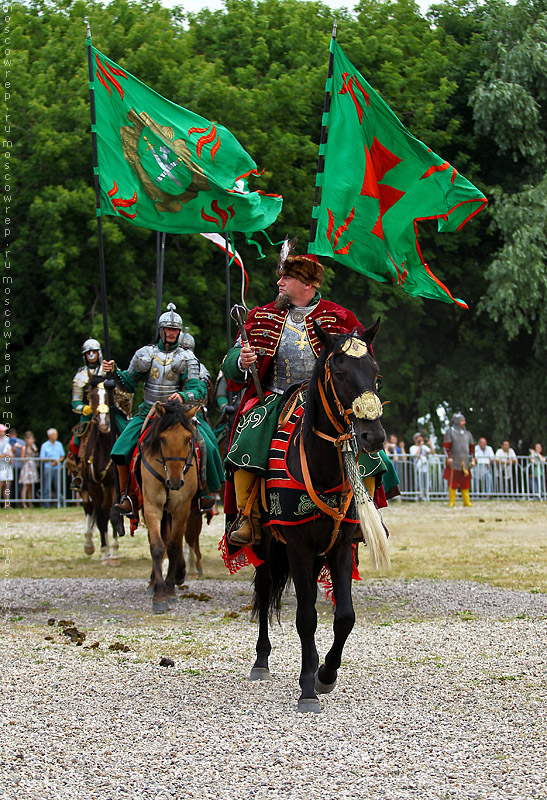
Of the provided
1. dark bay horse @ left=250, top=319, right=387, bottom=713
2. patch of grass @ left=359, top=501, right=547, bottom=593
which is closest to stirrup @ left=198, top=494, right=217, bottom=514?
patch of grass @ left=359, top=501, right=547, bottom=593

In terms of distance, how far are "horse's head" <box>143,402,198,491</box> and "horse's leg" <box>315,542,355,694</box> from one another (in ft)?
14.4

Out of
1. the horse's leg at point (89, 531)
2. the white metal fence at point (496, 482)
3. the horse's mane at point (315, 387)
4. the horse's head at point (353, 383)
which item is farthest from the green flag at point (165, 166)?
the white metal fence at point (496, 482)

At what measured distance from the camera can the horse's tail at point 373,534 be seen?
20.3 feet

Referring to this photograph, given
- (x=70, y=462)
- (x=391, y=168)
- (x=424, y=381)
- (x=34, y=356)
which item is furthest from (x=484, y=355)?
(x=391, y=168)

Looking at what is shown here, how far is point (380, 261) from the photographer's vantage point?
8945 mm

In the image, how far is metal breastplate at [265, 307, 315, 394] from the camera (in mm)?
7082

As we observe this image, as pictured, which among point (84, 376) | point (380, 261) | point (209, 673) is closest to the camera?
point (209, 673)

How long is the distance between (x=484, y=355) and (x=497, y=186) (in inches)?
206

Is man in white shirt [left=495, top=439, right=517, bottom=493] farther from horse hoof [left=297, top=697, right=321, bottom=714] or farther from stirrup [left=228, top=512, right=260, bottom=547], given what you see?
horse hoof [left=297, top=697, right=321, bottom=714]

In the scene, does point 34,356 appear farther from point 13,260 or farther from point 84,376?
point 84,376

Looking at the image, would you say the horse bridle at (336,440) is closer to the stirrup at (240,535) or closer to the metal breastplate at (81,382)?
the stirrup at (240,535)

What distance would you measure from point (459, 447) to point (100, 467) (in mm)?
14495

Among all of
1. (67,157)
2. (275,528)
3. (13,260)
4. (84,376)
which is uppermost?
(67,157)

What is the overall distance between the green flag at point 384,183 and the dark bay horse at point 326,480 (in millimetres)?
2849
